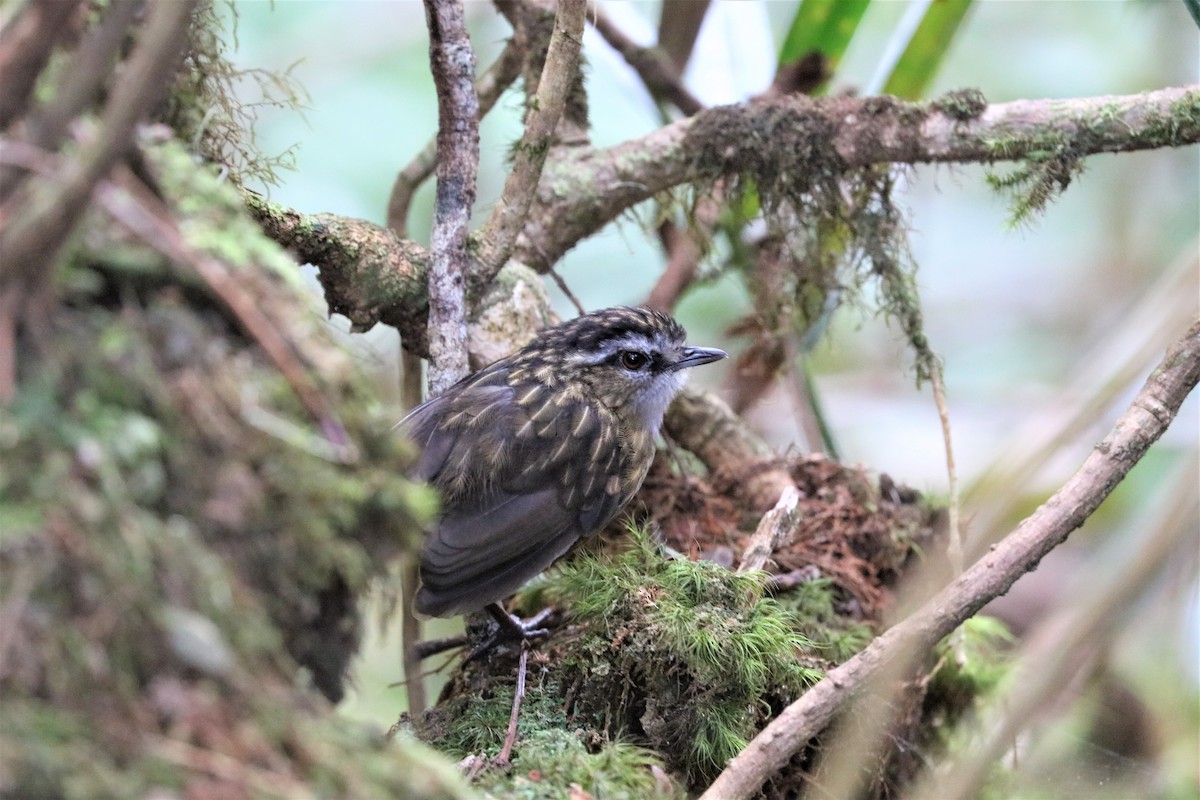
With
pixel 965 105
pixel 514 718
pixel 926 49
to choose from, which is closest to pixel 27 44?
pixel 514 718

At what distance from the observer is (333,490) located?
151 cm

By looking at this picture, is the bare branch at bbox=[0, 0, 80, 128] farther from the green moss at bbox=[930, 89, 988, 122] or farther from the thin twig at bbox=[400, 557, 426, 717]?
the green moss at bbox=[930, 89, 988, 122]

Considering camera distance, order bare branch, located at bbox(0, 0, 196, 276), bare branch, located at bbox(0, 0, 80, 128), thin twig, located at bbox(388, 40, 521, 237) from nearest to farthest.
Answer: bare branch, located at bbox(0, 0, 196, 276) → bare branch, located at bbox(0, 0, 80, 128) → thin twig, located at bbox(388, 40, 521, 237)

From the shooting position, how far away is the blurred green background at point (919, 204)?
5.26 metres

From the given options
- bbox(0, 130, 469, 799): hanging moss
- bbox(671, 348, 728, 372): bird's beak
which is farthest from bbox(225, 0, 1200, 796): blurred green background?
bbox(0, 130, 469, 799): hanging moss

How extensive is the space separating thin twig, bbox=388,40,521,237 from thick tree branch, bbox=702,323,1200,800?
2771 millimetres

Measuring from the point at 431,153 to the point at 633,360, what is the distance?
1430 millimetres

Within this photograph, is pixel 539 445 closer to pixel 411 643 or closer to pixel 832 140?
pixel 411 643

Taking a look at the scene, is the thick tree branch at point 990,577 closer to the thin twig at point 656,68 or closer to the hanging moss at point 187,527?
the hanging moss at point 187,527

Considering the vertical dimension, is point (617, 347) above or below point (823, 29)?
below

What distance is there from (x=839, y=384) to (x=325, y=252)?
4149 mm

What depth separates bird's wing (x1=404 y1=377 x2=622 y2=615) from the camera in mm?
3031

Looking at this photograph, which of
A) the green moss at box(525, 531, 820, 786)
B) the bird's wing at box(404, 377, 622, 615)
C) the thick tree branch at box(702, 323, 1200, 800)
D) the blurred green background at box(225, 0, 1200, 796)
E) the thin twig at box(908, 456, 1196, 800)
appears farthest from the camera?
the blurred green background at box(225, 0, 1200, 796)

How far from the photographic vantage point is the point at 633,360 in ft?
12.5
